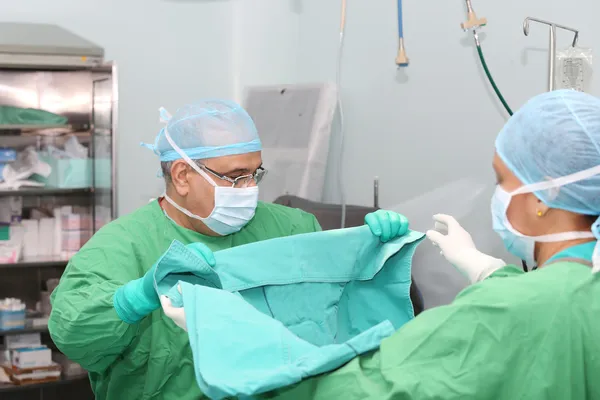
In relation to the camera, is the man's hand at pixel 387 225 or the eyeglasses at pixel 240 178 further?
the eyeglasses at pixel 240 178

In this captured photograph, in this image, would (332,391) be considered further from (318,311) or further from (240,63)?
(240,63)

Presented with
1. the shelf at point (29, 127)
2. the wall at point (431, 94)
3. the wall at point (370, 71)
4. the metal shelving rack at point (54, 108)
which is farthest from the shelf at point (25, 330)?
the wall at point (431, 94)

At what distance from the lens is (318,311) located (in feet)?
6.12

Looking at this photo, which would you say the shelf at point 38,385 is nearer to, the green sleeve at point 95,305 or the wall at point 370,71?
the wall at point 370,71

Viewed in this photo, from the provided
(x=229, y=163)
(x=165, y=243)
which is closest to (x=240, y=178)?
(x=229, y=163)

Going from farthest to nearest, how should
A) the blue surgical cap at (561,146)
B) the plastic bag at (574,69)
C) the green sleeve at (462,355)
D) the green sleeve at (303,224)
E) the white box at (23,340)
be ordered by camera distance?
the white box at (23,340)
the plastic bag at (574,69)
the green sleeve at (303,224)
the blue surgical cap at (561,146)
the green sleeve at (462,355)

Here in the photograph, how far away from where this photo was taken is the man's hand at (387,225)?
1.86 metres

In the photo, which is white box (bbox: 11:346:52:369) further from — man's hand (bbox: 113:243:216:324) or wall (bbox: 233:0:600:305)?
man's hand (bbox: 113:243:216:324)

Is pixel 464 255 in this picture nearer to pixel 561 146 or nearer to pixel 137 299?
pixel 561 146

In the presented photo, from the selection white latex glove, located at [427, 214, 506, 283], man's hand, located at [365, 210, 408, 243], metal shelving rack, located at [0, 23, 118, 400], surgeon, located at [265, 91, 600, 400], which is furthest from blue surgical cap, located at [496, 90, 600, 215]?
metal shelving rack, located at [0, 23, 118, 400]

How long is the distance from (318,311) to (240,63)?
2.91 meters

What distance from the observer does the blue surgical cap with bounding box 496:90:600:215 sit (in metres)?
1.32

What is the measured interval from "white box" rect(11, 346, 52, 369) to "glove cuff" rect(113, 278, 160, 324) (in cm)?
237

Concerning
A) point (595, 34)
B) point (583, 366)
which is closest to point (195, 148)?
point (583, 366)
